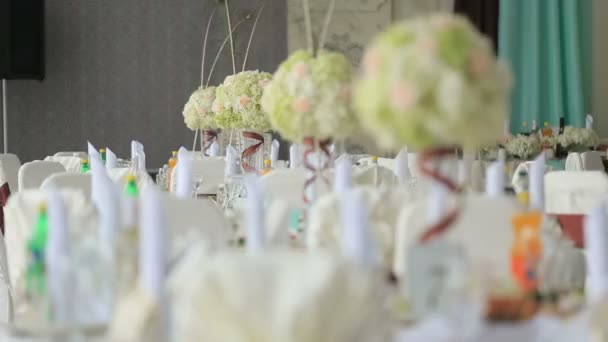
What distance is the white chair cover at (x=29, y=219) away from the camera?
2847 millimetres

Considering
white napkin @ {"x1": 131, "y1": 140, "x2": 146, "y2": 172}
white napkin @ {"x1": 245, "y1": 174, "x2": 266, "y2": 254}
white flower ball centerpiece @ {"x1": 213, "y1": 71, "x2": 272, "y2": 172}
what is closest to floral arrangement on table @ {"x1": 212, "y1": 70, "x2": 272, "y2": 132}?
white flower ball centerpiece @ {"x1": 213, "y1": 71, "x2": 272, "y2": 172}

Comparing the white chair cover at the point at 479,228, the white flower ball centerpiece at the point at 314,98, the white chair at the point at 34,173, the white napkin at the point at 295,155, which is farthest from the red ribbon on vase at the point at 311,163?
the white napkin at the point at 295,155

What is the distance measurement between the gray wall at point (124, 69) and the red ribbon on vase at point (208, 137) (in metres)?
3.20

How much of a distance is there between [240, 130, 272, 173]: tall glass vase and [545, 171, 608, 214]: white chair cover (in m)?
2.26

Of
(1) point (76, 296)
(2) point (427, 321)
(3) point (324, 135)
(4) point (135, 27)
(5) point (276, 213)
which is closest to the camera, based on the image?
(2) point (427, 321)

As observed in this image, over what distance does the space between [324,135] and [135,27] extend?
8519mm

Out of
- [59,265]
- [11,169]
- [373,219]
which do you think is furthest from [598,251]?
[11,169]

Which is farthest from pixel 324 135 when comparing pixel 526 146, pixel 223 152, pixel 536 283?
pixel 223 152

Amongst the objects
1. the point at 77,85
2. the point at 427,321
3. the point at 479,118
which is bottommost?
the point at 427,321

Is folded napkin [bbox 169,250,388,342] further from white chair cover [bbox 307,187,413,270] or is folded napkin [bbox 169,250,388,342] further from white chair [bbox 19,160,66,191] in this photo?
white chair [bbox 19,160,66,191]

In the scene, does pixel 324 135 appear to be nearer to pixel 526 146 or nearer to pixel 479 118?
pixel 479 118

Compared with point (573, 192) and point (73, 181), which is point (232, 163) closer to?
point (73, 181)

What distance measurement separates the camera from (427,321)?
2.15 m

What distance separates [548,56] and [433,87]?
10165 millimetres
